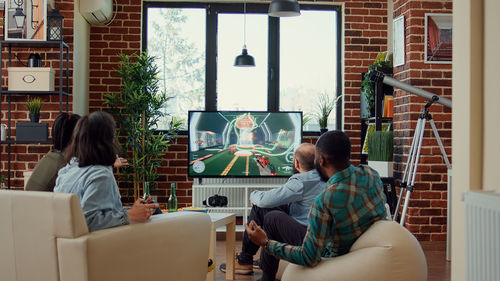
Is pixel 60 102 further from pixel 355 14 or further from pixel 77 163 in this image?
pixel 355 14

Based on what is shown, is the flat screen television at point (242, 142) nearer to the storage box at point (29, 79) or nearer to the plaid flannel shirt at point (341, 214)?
the storage box at point (29, 79)

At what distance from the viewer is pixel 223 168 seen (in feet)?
19.1

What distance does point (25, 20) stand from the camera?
5.14 m

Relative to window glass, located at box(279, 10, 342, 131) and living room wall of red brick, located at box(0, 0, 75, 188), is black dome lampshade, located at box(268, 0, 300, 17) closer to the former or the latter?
window glass, located at box(279, 10, 342, 131)

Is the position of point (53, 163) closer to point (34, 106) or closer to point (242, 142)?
point (34, 106)

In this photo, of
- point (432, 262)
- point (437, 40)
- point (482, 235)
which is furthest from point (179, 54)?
point (482, 235)

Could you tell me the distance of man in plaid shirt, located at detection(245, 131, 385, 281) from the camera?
7.86ft

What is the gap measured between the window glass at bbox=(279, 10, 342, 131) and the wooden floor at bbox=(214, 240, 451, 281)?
6.10 feet

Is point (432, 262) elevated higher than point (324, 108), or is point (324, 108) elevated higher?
point (324, 108)

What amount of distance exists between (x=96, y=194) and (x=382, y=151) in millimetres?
3510

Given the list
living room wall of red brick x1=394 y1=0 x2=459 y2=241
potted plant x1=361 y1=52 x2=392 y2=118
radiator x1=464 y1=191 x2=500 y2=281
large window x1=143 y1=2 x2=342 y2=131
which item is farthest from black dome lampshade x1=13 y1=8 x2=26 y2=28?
radiator x1=464 y1=191 x2=500 y2=281

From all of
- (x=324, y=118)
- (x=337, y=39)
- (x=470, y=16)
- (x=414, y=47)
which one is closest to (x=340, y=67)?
(x=337, y=39)

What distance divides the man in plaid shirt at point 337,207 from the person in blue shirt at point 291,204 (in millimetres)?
903

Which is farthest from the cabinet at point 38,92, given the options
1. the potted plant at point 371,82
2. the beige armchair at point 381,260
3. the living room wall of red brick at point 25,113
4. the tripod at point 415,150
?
the beige armchair at point 381,260
